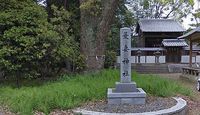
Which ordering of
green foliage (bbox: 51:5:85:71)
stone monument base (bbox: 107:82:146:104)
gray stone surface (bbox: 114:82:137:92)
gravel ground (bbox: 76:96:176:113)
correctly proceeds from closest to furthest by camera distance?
gravel ground (bbox: 76:96:176:113) → stone monument base (bbox: 107:82:146:104) → gray stone surface (bbox: 114:82:137:92) → green foliage (bbox: 51:5:85:71)

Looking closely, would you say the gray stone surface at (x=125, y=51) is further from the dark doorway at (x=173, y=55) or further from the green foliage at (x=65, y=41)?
the dark doorway at (x=173, y=55)

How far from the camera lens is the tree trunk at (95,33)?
1523 cm

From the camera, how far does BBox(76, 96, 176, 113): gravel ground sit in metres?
8.28

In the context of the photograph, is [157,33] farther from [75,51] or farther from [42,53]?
[42,53]

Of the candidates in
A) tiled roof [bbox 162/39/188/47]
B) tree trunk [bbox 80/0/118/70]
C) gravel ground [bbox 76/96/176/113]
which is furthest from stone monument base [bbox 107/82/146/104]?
tiled roof [bbox 162/39/188/47]

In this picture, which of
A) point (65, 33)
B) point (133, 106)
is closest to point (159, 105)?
point (133, 106)

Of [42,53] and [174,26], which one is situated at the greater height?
[174,26]

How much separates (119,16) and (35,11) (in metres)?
15.5

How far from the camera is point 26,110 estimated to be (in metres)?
7.79

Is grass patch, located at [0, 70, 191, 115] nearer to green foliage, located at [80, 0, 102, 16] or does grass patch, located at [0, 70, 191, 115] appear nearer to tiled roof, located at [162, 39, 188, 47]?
green foliage, located at [80, 0, 102, 16]

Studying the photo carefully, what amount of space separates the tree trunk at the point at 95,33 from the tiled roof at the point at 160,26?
84.0ft

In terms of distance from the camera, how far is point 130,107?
8648 millimetres

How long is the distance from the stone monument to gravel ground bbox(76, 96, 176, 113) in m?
0.23

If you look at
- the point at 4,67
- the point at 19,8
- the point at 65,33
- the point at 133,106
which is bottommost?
the point at 133,106
